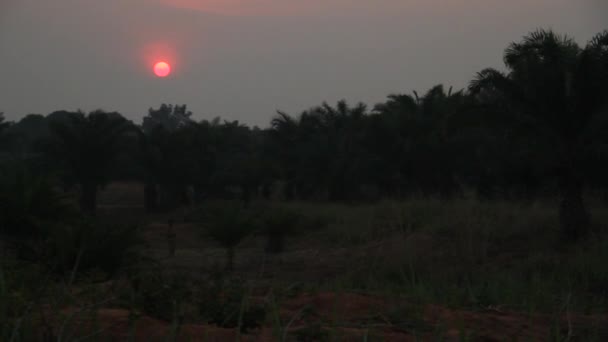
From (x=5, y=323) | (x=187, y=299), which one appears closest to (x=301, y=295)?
(x=187, y=299)

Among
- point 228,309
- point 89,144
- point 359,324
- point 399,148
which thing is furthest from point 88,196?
point 359,324

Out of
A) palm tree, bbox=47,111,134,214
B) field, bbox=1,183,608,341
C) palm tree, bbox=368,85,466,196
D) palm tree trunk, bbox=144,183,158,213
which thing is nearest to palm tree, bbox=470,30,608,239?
field, bbox=1,183,608,341

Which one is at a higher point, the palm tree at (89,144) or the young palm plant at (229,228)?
the palm tree at (89,144)

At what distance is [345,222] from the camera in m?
25.4

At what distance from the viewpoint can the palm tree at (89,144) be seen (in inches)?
1336

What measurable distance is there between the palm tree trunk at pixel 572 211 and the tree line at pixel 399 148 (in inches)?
1.0

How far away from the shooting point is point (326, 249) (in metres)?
20.9

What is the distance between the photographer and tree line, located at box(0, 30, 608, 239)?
16.5 meters

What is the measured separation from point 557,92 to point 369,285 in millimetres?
9962

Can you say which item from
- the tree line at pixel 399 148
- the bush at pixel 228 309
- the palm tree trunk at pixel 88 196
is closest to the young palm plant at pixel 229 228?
the tree line at pixel 399 148

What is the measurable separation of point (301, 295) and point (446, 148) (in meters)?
27.8

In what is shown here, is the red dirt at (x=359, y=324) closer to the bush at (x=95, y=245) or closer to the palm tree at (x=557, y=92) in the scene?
the bush at (x=95, y=245)

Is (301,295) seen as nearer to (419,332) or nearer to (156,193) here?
(419,332)

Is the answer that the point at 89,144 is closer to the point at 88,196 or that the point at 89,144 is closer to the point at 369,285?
the point at 88,196
